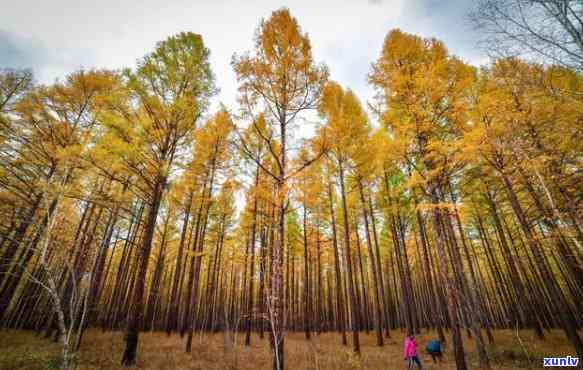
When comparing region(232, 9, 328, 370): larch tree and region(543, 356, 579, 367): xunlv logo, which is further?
region(543, 356, 579, 367): xunlv logo

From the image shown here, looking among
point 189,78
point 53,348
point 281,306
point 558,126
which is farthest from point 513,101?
point 53,348

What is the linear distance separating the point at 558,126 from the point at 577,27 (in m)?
3.91

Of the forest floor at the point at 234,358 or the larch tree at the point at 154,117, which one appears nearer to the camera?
the forest floor at the point at 234,358

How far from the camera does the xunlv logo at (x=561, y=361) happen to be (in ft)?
27.0

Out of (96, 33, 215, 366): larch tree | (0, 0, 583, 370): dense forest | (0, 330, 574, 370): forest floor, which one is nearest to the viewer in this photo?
(0, 0, 583, 370): dense forest

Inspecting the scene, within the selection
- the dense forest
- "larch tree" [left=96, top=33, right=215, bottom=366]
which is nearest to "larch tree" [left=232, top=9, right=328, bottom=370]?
the dense forest

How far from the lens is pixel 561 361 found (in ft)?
27.7

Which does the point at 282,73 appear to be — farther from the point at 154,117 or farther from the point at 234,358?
the point at 234,358

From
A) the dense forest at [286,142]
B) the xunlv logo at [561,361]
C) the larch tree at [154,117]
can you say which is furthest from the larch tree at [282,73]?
the xunlv logo at [561,361]

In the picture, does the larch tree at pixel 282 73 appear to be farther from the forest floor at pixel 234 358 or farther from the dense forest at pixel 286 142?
the forest floor at pixel 234 358

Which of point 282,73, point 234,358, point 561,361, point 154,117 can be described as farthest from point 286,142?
point 561,361

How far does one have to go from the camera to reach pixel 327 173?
1170 centimetres

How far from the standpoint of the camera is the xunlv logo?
8.23 m

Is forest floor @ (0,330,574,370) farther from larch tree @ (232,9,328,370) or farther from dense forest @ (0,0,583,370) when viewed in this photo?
larch tree @ (232,9,328,370)
